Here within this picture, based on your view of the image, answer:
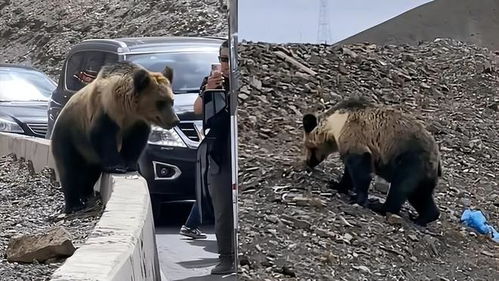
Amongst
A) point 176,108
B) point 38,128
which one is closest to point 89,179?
point 176,108

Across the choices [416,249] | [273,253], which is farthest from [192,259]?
[416,249]

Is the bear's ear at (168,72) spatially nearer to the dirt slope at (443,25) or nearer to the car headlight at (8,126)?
the dirt slope at (443,25)

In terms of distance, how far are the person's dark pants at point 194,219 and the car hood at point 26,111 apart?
367 cm

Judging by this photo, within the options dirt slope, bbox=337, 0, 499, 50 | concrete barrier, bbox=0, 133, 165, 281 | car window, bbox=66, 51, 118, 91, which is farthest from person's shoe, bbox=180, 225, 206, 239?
dirt slope, bbox=337, 0, 499, 50

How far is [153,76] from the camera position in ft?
14.3

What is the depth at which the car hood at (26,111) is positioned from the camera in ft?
25.9

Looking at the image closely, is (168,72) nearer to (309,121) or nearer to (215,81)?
(215,81)

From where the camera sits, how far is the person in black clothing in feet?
12.8

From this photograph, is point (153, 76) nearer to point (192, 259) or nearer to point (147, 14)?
point (192, 259)

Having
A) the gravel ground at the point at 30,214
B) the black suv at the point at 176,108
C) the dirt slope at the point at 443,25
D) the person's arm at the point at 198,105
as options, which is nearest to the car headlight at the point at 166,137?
the black suv at the point at 176,108

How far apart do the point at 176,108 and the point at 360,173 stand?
2.75 ft

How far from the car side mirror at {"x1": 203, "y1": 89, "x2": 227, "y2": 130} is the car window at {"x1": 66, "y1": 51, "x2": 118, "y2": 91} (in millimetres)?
692

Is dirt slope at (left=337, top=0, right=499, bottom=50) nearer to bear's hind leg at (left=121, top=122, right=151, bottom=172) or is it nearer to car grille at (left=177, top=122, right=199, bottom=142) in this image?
car grille at (left=177, top=122, right=199, bottom=142)

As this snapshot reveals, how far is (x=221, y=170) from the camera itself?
398cm
